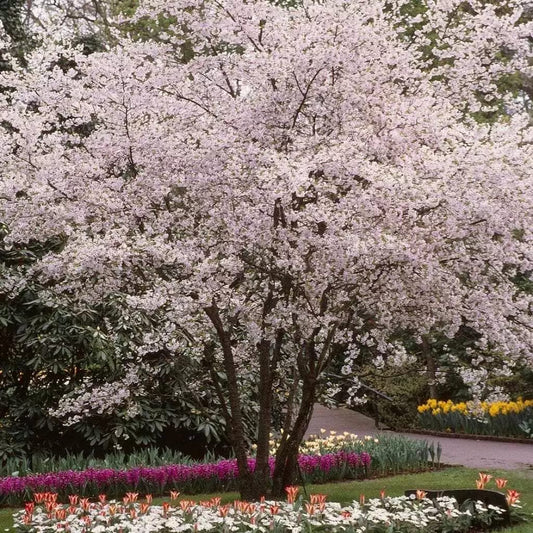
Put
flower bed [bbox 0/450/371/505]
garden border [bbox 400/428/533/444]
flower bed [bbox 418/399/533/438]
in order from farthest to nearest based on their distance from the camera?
1. flower bed [bbox 418/399/533/438]
2. garden border [bbox 400/428/533/444]
3. flower bed [bbox 0/450/371/505]

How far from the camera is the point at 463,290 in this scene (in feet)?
27.8

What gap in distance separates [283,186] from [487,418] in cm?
1008

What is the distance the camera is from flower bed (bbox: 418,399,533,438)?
15.6 meters

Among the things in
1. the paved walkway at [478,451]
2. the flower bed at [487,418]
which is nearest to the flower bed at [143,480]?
the paved walkway at [478,451]

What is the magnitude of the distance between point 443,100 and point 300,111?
165 cm

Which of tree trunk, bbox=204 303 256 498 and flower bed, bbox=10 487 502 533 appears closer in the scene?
flower bed, bbox=10 487 502 533

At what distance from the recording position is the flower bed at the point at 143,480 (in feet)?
31.7

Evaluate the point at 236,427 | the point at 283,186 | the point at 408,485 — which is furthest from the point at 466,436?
the point at 283,186

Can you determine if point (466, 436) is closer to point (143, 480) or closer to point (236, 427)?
point (143, 480)

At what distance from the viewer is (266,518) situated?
6812 mm

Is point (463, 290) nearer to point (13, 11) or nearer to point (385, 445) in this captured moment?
point (385, 445)

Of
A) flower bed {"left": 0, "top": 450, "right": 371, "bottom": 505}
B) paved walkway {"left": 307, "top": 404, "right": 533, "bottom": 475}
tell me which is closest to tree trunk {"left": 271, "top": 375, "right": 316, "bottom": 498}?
flower bed {"left": 0, "top": 450, "right": 371, "bottom": 505}

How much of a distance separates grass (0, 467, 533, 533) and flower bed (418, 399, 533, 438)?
10.5 ft

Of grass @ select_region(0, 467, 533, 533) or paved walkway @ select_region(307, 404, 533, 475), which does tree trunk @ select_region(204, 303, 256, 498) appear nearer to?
grass @ select_region(0, 467, 533, 533)
